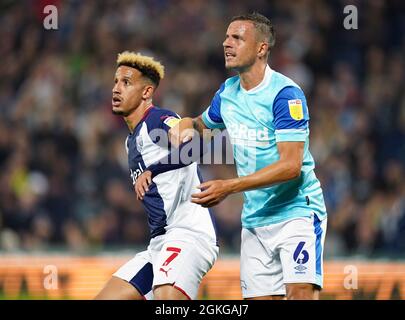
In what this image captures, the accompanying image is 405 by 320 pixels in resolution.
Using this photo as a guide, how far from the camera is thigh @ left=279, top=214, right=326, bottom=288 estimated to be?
633cm

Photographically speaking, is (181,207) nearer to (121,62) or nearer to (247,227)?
(247,227)

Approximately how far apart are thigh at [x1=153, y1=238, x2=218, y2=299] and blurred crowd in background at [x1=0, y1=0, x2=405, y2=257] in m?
5.60

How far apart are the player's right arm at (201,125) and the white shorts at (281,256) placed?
0.82 meters

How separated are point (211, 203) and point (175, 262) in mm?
774

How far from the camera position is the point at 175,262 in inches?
254

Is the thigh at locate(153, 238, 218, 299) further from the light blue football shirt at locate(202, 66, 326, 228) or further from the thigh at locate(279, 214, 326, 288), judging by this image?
the thigh at locate(279, 214, 326, 288)

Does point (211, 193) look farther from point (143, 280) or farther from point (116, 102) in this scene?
point (116, 102)


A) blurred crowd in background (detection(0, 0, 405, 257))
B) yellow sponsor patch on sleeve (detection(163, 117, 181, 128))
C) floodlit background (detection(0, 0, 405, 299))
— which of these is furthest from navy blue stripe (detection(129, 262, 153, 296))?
blurred crowd in background (detection(0, 0, 405, 257))

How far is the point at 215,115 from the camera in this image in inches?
277

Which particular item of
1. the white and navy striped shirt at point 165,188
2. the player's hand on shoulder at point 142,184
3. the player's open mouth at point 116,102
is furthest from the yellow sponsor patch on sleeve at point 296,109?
the player's open mouth at point 116,102

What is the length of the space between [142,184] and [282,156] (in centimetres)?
105

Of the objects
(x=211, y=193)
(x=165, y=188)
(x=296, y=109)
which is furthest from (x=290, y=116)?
(x=165, y=188)

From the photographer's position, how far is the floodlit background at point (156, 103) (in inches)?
482
